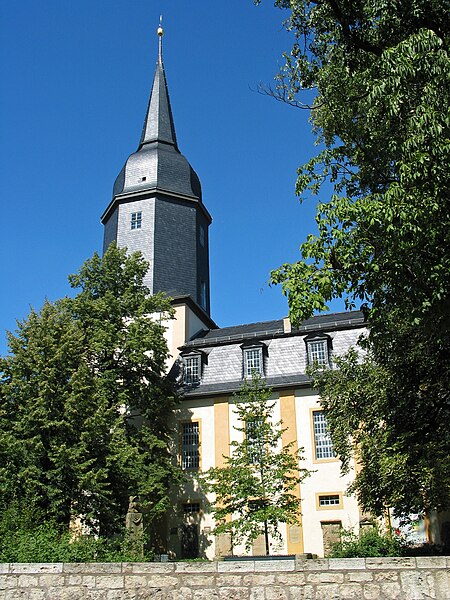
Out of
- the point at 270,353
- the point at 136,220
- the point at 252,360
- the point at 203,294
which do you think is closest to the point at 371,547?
the point at 252,360

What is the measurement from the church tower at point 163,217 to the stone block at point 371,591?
25057mm

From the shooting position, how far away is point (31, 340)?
2272 cm

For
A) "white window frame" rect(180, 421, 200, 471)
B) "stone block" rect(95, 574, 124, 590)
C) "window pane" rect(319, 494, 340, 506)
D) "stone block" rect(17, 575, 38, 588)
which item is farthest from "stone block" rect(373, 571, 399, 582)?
"white window frame" rect(180, 421, 200, 471)

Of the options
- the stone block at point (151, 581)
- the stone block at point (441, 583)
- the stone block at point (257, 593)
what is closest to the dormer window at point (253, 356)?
the stone block at point (151, 581)

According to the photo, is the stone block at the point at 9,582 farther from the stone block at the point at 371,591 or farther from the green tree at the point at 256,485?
the green tree at the point at 256,485

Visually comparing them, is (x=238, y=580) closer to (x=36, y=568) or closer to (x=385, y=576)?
(x=385, y=576)

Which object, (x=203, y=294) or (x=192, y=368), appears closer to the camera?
(x=192, y=368)

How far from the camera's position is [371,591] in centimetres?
756

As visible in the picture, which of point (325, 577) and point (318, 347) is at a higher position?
point (318, 347)

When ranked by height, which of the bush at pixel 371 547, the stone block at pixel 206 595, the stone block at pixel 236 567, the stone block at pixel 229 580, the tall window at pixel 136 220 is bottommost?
the stone block at pixel 206 595

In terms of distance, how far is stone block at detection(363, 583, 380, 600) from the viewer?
754 centimetres

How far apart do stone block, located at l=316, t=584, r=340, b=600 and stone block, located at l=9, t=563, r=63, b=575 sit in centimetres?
353

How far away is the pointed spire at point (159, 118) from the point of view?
39.0 m

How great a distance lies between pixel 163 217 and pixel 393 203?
1041 inches
